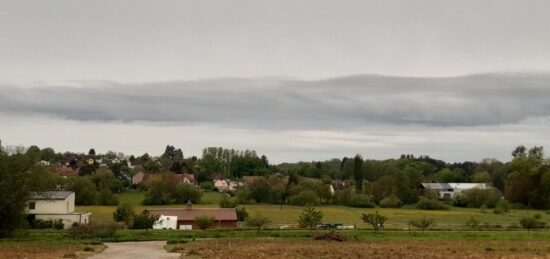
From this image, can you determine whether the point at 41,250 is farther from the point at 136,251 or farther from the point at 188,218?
the point at 188,218

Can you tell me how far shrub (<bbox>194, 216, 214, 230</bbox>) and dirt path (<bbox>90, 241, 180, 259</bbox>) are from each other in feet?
50.5

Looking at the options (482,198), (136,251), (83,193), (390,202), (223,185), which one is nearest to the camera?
(136,251)

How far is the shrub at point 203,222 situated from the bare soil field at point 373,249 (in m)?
16.7

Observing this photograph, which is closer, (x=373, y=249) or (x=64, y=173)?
(x=373, y=249)

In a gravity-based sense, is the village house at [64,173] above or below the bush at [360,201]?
above

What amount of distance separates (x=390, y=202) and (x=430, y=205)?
24.3ft

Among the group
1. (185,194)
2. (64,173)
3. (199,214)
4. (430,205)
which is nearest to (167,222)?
(199,214)

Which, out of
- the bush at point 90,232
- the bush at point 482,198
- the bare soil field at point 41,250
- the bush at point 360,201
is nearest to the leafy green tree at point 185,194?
the bush at point 360,201

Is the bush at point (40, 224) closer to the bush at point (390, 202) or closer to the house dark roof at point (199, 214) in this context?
the house dark roof at point (199, 214)

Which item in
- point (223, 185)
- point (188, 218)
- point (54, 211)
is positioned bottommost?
point (188, 218)

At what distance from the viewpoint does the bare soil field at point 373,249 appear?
131ft

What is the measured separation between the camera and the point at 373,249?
44.5 metres

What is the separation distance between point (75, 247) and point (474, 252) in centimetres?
2821

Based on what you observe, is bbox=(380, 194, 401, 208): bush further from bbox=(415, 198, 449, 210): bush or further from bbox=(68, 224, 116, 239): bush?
bbox=(68, 224, 116, 239): bush
